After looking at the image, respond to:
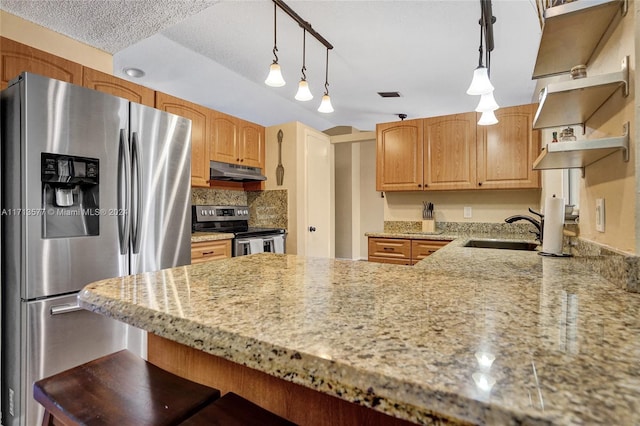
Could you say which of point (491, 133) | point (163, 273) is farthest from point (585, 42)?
point (491, 133)

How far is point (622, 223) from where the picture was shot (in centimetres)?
95

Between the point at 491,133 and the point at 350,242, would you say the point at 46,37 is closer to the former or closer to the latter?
the point at 491,133

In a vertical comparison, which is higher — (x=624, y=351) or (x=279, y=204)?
(x=279, y=204)

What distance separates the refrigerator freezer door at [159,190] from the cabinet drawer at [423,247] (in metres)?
1.99

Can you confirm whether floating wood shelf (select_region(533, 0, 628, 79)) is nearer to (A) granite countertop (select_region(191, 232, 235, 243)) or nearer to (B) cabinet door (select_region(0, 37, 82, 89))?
(A) granite countertop (select_region(191, 232, 235, 243))

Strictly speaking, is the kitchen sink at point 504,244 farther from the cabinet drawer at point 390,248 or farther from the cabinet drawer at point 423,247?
the cabinet drawer at point 390,248

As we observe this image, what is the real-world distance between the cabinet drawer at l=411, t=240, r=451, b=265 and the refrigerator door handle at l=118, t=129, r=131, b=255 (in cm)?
235

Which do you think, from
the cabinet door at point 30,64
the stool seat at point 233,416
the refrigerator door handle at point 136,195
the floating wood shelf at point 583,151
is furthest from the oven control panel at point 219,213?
the floating wood shelf at point 583,151

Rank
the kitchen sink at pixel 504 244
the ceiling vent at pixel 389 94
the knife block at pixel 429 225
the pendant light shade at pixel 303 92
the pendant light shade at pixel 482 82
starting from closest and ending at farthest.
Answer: the pendant light shade at pixel 482 82 < the pendant light shade at pixel 303 92 < the kitchen sink at pixel 504 244 < the knife block at pixel 429 225 < the ceiling vent at pixel 389 94

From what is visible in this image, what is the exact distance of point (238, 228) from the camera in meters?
3.79

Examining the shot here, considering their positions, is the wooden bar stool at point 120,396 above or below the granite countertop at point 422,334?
below

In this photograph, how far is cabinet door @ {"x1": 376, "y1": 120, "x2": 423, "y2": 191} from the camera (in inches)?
133

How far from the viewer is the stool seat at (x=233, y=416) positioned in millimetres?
652

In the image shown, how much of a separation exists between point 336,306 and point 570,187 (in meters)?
2.36
